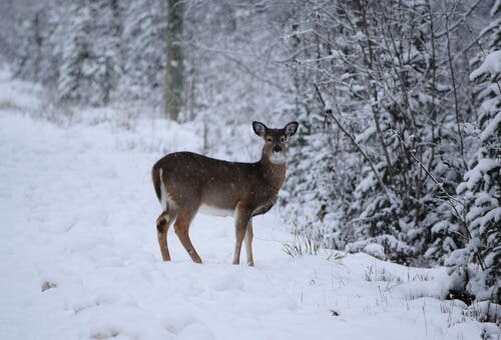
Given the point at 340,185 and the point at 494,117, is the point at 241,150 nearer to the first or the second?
the point at 340,185

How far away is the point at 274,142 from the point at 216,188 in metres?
0.97

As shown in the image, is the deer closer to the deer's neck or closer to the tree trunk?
the deer's neck

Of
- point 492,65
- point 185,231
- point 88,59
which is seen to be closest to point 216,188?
point 185,231

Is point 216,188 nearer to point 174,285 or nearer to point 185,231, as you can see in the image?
point 185,231

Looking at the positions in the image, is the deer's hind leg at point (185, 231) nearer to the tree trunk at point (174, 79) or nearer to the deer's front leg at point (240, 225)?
the deer's front leg at point (240, 225)

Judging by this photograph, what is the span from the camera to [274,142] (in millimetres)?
6023

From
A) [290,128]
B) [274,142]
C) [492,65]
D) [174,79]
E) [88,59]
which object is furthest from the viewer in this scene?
[88,59]

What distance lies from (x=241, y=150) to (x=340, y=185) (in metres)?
5.50

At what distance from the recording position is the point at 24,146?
1089cm

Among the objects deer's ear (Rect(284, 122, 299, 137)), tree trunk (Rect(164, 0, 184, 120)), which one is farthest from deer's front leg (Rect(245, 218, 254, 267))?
tree trunk (Rect(164, 0, 184, 120))

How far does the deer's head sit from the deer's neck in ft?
0.23

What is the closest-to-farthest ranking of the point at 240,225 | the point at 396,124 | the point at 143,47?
1. the point at 240,225
2. the point at 396,124
3. the point at 143,47

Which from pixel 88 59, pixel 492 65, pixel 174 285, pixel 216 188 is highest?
pixel 88 59

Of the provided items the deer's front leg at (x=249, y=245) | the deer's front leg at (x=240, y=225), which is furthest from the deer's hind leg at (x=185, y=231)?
the deer's front leg at (x=249, y=245)
